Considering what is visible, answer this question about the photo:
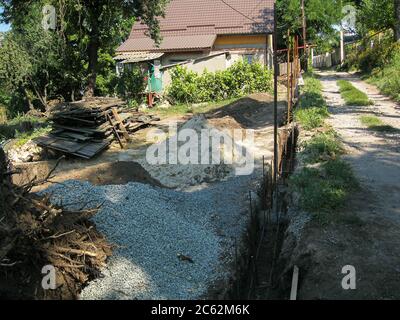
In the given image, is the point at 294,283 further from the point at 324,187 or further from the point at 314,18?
the point at 314,18

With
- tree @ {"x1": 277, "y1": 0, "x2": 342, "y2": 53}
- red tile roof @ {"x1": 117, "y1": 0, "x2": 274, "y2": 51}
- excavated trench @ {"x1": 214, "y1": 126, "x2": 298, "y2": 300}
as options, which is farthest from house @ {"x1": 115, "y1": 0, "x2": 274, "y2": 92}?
excavated trench @ {"x1": 214, "y1": 126, "x2": 298, "y2": 300}

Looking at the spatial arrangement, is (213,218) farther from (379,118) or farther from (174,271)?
(379,118)

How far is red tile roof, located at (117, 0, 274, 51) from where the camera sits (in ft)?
87.1

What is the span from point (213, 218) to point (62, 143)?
7711mm

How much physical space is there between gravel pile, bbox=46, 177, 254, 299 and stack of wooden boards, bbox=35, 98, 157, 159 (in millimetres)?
6130

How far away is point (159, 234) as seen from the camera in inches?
242

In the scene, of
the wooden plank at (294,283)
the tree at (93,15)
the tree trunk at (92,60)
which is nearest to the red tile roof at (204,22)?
the tree at (93,15)

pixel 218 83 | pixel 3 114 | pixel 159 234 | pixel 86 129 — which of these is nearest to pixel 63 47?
pixel 3 114

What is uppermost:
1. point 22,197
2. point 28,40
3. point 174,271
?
point 28,40

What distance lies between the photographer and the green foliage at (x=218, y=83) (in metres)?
22.6

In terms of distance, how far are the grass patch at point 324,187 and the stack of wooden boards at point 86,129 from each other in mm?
7389

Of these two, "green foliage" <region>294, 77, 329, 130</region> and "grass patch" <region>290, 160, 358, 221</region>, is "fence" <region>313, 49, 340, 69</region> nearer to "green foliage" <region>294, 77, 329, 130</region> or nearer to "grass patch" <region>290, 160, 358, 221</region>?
"green foliage" <region>294, 77, 329, 130</region>
